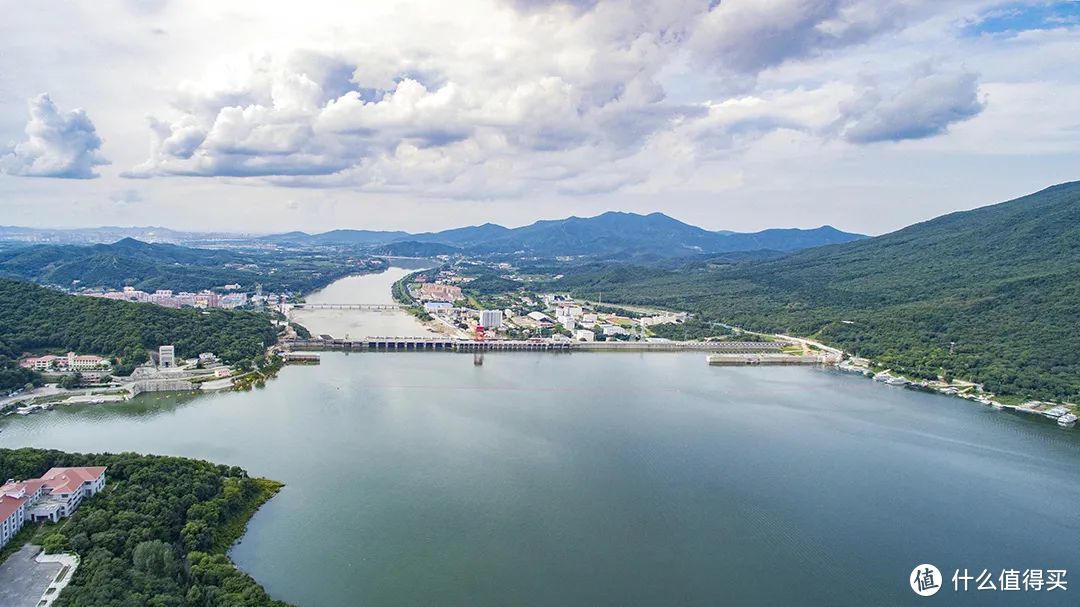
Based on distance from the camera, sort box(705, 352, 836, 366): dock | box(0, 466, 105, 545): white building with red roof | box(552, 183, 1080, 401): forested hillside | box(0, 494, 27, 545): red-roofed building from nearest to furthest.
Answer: box(0, 494, 27, 545): red-roofed building → box(0, 466, 105, 545): white building with red roof → box(552, 183, 1080, 401): forested hillside → box(705, 352, 836, 366): dock

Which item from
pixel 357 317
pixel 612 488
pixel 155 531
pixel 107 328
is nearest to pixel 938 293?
pixel 612 488

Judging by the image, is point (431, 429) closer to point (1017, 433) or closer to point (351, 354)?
point (351, 354)

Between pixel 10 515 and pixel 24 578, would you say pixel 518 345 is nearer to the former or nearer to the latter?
pixel 10 515

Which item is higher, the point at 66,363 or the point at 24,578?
the point at 66,363

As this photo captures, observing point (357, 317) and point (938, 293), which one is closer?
point (938, 293)

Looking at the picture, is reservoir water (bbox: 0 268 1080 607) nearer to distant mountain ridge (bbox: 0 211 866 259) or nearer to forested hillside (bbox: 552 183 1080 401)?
forested hillside (bbox: 552 183 1080 401)

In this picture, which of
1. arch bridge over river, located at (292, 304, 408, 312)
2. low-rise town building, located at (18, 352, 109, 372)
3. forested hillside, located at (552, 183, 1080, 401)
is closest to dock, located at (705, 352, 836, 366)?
forested hillside, located at (552, 183, 1080, 401)
